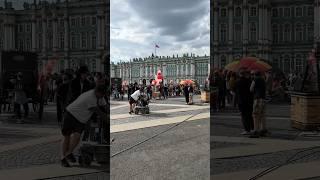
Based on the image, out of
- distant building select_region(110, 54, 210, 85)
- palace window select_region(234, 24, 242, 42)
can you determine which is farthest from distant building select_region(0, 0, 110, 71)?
palace window select_region(234, 24, 242, 42)

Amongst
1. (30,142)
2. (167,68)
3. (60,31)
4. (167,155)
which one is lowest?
(167,155)

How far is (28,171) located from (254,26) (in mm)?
2978

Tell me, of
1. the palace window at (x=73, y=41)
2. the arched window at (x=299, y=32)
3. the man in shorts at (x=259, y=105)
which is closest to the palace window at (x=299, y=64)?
the arched window at (x=299, y=32)

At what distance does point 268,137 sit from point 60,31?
4129 millimetres

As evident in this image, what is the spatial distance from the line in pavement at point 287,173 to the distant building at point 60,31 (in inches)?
115

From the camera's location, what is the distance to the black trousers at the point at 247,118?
6369 millimetres

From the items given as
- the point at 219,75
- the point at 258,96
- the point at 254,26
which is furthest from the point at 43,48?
the point at 258,96

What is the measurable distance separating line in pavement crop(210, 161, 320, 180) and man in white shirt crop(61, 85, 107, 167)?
232 centimetres

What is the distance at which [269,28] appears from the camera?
17.6 ft

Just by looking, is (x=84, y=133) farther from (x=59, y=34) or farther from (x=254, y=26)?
(x=254, y=26)

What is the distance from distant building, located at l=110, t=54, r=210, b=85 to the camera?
399 centimetres

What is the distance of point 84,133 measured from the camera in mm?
4598

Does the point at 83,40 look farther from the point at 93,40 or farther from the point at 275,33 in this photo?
the point at 275,33

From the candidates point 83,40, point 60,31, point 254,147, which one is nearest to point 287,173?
point 254,147
